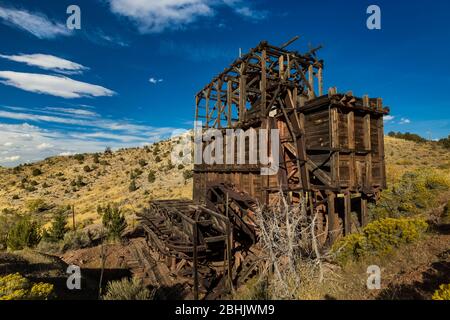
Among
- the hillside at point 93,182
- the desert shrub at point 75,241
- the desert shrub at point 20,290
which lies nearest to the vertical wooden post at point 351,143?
the desert shrub at point 20,290

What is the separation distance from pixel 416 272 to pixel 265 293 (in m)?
3.69

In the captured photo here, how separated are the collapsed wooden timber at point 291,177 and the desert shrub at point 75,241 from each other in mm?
6027

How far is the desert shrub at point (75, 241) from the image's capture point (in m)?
16.7

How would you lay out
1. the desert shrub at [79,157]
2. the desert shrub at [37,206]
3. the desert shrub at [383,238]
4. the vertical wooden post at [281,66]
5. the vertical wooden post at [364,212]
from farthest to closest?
the desert shrub at [79,157], the desert shrub at [37,206], the vertical wooden post at [281,66], the vertical wooden post at [364,212], the desert shrub at [383,238]

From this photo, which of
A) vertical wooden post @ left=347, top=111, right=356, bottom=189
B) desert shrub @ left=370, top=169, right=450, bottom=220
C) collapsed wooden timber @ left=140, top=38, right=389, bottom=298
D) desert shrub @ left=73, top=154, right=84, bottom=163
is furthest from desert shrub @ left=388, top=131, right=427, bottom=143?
desert shrub @ left=73, top=154, right=84, bottom=163

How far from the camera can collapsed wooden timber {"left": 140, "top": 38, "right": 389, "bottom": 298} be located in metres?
9.94

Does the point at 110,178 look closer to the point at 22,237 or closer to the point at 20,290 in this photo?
the point at 22,237

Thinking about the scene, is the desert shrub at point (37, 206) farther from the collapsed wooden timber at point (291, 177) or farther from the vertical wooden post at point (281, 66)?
the vertical wooden post at point (281, 66)

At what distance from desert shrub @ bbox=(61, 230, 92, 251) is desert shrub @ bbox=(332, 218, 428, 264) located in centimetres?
1615

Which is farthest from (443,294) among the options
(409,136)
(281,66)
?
(409,136)

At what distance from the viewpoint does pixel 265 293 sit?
591 cm

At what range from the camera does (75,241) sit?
16812mm

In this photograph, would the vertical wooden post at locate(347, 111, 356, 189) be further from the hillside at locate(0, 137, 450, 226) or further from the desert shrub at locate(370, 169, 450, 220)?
the hillside at locate(0, 137, 450, 226)
